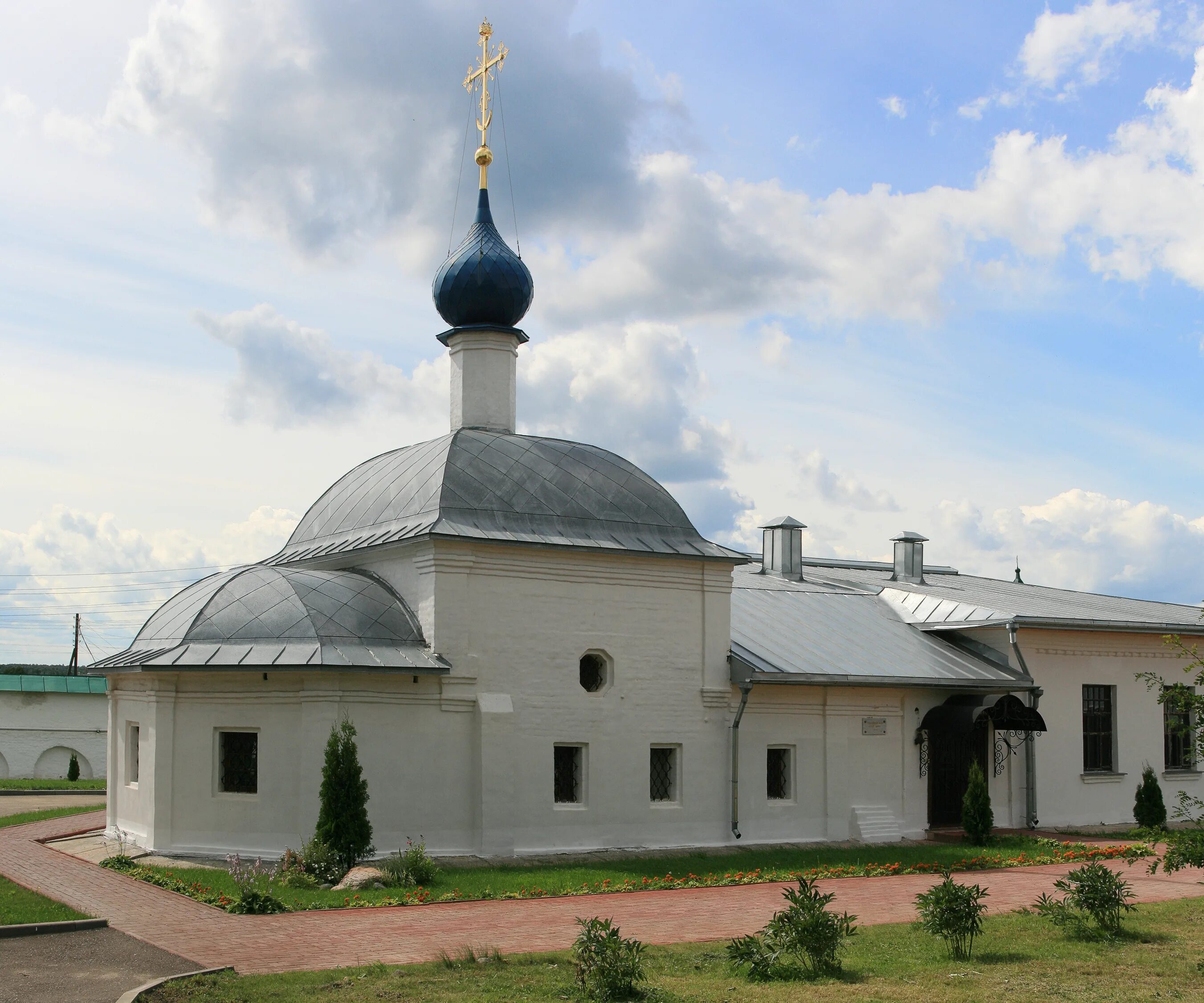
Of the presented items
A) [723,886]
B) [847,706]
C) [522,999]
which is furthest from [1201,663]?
[847,706]

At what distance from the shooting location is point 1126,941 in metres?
11.3

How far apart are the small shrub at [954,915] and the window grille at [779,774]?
890 cm

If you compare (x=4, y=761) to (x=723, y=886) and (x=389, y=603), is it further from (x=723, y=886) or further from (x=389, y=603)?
(x=723, y=886)

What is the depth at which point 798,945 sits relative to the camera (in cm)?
1005

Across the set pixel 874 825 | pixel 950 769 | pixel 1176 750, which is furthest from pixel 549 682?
pixel 1176 750

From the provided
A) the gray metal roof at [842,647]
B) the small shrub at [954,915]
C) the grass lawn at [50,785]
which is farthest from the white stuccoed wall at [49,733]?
the small shrub at [954,915]

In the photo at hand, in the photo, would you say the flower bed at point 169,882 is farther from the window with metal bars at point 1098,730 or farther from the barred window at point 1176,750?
the barred window at point 1176,750

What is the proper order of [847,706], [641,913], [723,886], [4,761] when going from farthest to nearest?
[4,761] → [847,706] → [723,886] → [641,913]

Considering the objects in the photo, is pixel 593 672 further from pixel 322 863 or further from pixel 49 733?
pixel 49 733

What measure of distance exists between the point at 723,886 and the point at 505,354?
943 centimetres

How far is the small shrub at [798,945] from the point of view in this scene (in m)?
9.90

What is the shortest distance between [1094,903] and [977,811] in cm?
826

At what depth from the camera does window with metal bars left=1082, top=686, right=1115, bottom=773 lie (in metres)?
23.2

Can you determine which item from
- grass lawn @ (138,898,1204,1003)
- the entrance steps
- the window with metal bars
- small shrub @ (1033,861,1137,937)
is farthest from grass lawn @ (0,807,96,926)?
the window with metal bars
